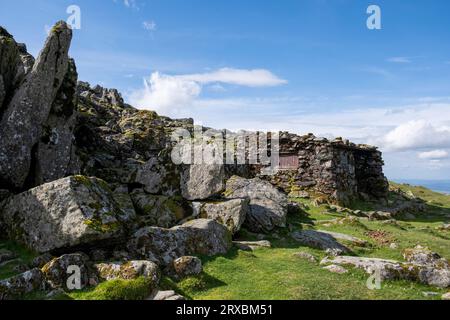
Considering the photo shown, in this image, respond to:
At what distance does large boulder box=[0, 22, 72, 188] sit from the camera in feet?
67.9

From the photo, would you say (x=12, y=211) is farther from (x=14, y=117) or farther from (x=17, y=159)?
(x=14, y=117)

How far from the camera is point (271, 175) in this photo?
45.3 m

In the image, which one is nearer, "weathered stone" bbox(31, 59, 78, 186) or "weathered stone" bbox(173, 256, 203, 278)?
"weathered stone" bbox(173, 256, 203, 278)

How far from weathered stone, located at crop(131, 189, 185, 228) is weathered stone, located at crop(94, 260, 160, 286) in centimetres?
652

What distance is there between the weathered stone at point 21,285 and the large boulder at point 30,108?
32.4 ft

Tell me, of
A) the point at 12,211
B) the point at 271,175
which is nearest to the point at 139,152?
the point at 271,175

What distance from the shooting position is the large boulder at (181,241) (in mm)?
16812

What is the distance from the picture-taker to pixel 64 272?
43.8ft

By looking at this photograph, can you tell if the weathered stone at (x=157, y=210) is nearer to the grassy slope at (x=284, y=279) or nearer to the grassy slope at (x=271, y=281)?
the grassy slope at (x=271, y=281)

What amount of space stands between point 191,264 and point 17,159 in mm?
12556

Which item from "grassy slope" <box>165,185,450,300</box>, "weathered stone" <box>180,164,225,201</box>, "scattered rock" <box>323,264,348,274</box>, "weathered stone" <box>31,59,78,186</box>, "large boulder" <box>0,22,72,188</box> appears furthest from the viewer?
"weathered stone" <box>180,164,225,201</box>

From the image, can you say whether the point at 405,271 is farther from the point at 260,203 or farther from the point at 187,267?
the point at 260,203

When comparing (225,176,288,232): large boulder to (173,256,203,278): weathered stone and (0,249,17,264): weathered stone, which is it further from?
(0,249,17,264): weathered stone

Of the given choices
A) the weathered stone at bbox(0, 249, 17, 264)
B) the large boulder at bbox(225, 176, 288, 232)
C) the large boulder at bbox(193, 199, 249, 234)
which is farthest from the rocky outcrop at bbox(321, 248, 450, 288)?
the weathered stone at bbox(0, 249, 17, 264)
